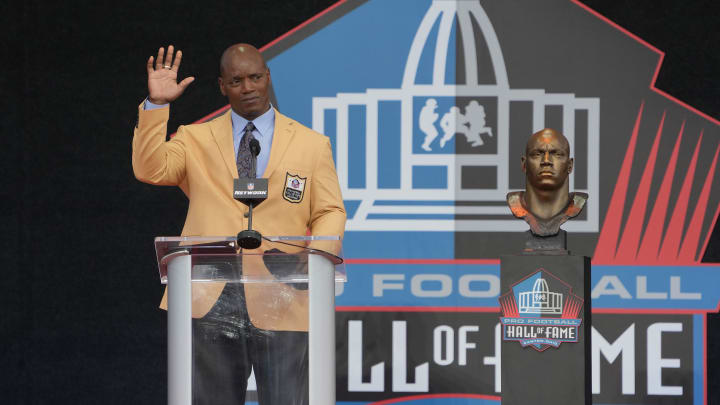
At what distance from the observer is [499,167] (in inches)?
178

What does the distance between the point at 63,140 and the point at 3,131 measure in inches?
11.7

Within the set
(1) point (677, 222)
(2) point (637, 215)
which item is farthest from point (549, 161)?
(1) point (677, 222)

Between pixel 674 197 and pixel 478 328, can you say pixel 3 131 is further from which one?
pixel 674 197

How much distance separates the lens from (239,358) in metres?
2.37

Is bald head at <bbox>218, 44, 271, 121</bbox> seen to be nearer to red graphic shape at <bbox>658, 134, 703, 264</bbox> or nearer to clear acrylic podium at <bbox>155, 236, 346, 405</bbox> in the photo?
clear acrylic podium at <bbox>155, 236, 346, 405</bbox>

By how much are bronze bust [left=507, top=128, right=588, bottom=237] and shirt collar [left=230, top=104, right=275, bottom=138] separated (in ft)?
3.72

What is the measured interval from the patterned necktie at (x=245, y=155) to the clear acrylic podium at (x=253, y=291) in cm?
73

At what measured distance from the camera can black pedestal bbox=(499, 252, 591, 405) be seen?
350cm

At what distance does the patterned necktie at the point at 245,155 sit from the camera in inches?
121

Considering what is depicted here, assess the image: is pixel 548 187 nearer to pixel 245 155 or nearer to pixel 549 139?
pixel 549 139

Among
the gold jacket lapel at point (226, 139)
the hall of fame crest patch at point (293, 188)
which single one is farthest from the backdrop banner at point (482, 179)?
the hall of fame crest patch at point (293, 188)

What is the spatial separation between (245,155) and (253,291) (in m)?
0.87

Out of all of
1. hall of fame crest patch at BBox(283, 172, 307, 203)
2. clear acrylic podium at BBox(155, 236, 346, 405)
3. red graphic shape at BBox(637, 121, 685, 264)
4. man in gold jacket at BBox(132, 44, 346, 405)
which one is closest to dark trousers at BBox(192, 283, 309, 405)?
clear acrylic podium at BBox(155, 236, 346, 405)

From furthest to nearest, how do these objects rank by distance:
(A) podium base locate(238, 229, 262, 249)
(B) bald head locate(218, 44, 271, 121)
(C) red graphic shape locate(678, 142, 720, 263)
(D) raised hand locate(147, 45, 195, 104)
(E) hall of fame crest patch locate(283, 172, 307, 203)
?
(C) red graphic shape locate(678, 142, 720, 263) < (B) bald head locate(218, 44, 271, 121) < (E) hall of fame crest patch locate(283, 172, 307, 203) < (D) raised hand locate(147, 45, 195, 104) < (A) podium base locate(238, 229, 262, 249)
